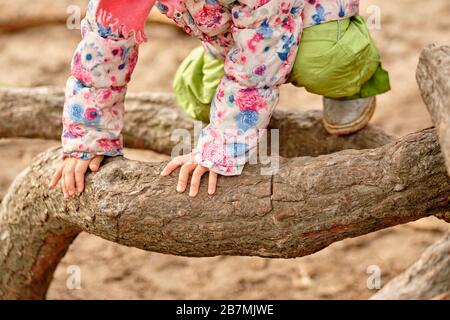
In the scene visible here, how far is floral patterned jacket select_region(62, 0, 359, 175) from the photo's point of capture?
1507 mm

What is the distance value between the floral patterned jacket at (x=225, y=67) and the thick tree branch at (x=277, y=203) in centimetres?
7

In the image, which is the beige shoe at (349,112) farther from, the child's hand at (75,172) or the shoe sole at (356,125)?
the child's hand at (75,172)

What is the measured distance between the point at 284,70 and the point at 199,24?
0.56ft

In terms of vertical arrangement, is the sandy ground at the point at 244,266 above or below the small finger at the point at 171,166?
below

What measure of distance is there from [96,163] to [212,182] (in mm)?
241

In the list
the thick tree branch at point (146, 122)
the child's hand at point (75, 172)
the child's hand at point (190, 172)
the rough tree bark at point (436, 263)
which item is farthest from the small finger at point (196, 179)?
the thick tree branch at point (146, 122)

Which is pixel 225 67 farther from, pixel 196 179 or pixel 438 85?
pixel 438 85

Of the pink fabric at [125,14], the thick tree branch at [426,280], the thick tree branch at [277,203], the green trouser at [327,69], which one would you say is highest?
the pink fabric at [125,14]

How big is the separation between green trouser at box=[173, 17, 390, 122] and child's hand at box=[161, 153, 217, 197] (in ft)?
0.92

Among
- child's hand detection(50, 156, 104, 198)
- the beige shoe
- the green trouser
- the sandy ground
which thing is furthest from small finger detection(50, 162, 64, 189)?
the sandy ground

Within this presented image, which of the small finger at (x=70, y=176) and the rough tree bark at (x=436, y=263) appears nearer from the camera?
the rough tree bark at (x=436, y=263)

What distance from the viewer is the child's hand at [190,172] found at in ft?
4.91

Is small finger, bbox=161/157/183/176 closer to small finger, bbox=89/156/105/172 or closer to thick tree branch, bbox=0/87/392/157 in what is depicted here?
small finger, bbox=89/156/105/172

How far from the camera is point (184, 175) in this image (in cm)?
151
